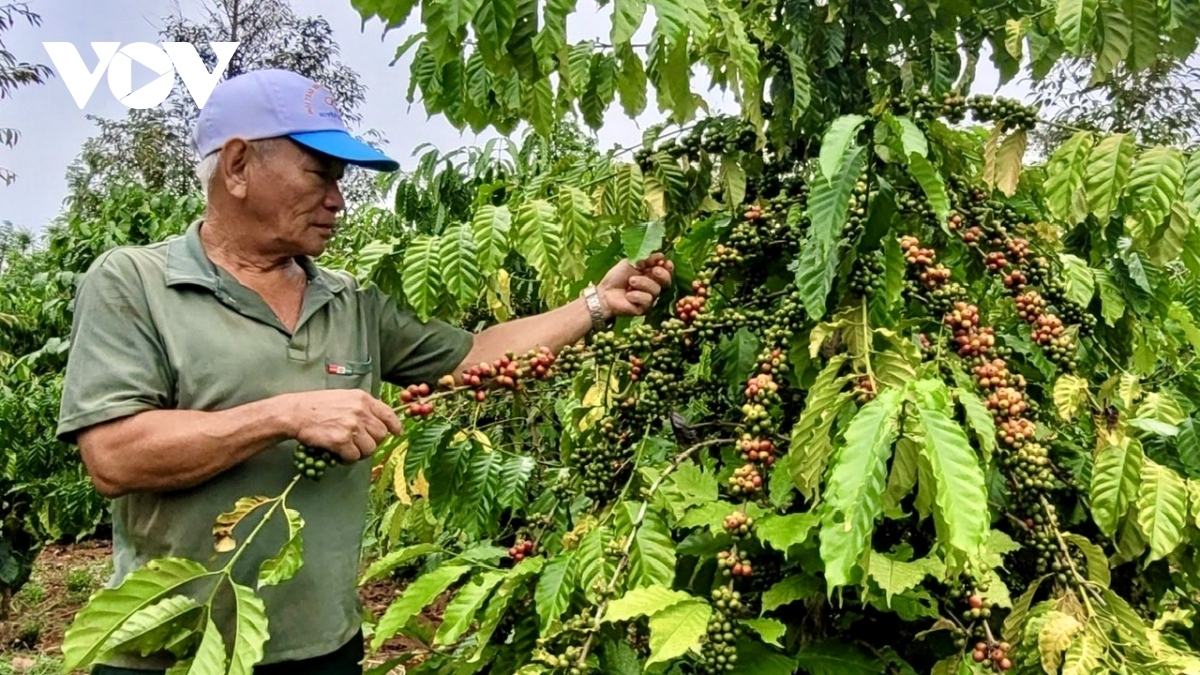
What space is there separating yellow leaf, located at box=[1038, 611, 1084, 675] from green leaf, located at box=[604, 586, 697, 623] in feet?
1.59

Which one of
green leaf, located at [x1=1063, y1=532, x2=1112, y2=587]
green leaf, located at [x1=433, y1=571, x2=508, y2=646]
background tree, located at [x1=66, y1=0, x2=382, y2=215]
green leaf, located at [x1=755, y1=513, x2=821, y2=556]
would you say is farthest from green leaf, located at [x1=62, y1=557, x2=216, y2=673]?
background tree, located at [x1=66, y1=0, x2=382, y2=215]

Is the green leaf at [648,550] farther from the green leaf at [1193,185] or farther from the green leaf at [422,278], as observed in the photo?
the green leaf at [1193,185]

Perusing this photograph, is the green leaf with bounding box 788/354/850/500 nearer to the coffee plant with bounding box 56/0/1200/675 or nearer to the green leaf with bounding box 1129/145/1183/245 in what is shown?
the coffee plant with bounding box 56/0/1200/675

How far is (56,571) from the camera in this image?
7.01 m

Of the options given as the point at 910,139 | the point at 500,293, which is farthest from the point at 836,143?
the point at 500,293

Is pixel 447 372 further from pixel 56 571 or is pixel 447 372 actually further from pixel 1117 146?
pixel 56 571

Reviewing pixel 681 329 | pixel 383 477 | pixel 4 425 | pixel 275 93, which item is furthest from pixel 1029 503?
pixel 4 425

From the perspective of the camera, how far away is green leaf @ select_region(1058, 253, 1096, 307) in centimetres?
170

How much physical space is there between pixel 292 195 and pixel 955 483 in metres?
1.33

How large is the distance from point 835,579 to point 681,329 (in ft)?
2.22

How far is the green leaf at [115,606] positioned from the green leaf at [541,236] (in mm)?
745

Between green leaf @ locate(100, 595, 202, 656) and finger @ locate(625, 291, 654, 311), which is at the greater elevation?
finger @ locate(625, 291, 654, 311)

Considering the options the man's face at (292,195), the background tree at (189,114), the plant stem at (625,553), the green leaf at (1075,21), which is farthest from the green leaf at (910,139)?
the background tree at (189,114)

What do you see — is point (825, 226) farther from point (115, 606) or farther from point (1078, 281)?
point (115, 606)
